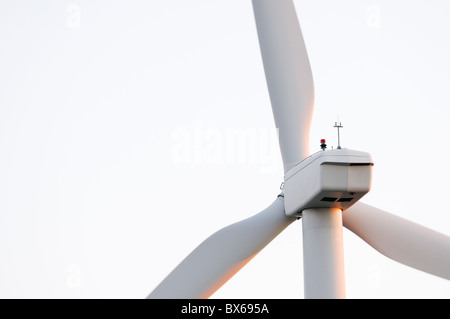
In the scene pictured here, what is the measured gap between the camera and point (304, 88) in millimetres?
19203

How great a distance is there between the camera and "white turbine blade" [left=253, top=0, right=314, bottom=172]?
1892cm

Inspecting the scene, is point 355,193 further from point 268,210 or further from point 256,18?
point 256,18

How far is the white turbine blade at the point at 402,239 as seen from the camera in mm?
18500

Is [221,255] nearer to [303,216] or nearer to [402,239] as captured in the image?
[303,216]

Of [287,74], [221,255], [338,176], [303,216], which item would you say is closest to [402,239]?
[303,216]

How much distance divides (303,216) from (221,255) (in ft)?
6.16

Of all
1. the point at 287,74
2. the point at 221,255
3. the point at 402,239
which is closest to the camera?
the point at 221,255

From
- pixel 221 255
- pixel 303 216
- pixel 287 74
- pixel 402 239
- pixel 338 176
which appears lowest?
pixel 221 255

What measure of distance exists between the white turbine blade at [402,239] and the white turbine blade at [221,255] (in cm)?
150

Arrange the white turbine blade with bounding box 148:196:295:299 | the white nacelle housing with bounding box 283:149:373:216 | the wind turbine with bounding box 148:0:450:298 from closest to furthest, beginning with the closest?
the white nacelle housing with bounding box 283:149:373:216, the wind turbine with bounding box 148:0:450:298, the white turbine blade with bounding box 148:196:295:299

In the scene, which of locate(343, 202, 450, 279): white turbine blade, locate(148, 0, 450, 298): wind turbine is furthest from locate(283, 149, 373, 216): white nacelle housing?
locate(343, 202, 450, 279): white turbine blade

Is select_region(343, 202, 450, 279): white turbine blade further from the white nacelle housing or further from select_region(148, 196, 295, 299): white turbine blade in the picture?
the white nacelle housing

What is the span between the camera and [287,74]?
1934 centimetres

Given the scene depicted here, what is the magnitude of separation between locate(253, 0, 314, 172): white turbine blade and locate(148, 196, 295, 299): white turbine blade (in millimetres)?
1261
